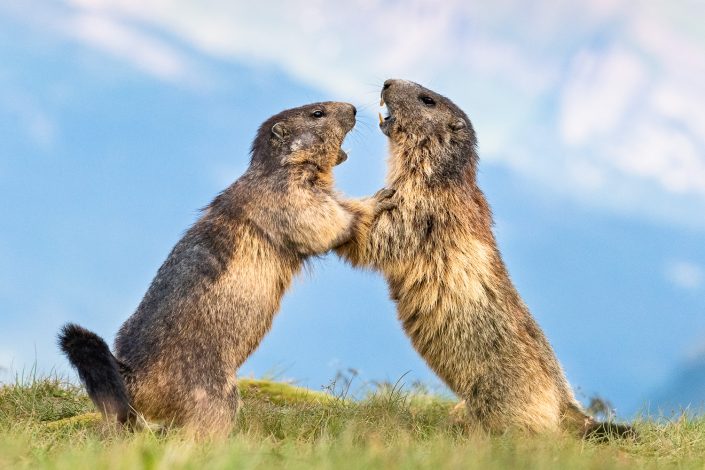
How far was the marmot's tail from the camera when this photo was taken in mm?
7512

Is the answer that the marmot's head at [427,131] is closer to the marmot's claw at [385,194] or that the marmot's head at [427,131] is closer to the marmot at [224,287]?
the marmot's claw at [385,194]

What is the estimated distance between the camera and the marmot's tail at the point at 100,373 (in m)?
7.51

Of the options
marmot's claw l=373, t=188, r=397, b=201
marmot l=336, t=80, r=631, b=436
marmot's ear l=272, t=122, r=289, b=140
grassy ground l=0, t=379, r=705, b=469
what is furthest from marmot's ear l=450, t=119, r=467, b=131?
grassy ground l=0, t=379, r=705, b=469

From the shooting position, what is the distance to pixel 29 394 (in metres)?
10.7

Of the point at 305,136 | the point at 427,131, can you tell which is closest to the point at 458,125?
the point at 427,131

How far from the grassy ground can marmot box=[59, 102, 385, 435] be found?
37cm

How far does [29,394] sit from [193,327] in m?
3.87

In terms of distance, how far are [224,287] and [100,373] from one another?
130cm

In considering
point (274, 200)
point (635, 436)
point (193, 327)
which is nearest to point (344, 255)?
point (274, 200)

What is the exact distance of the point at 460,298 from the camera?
909cm

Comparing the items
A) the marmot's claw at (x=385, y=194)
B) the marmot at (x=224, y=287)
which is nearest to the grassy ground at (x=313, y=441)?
the marmot at (x=224, y=287)

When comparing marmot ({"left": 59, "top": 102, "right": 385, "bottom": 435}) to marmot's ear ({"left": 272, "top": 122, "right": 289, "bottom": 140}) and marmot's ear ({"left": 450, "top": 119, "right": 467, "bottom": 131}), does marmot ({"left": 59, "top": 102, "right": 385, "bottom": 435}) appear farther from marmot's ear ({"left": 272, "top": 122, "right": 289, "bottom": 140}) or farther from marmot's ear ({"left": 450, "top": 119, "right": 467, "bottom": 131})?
marmot's ear ({"left": 450, "top": 119, "right": 467, "bottom": 131})

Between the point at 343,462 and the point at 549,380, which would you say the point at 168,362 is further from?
the point at 549,380

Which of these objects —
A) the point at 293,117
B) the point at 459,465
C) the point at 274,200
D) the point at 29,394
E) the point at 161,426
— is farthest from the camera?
the point at 29,394
